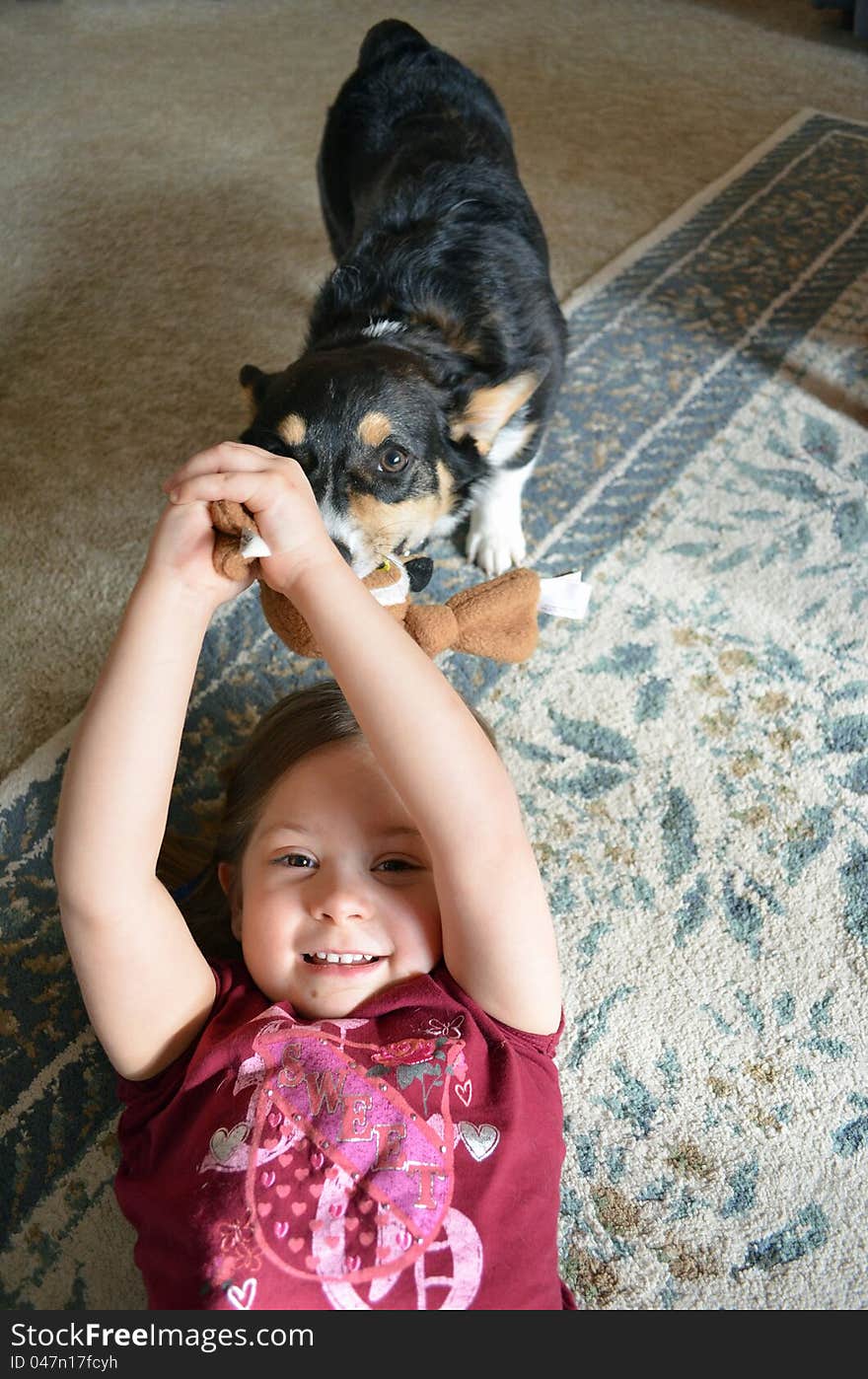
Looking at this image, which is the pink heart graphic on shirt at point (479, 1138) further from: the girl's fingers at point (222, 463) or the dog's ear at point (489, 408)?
the dog's ear at point (489, 408)

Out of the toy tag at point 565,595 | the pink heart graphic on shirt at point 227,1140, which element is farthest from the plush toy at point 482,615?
the pink heart graphic on shirt at point 227,1140

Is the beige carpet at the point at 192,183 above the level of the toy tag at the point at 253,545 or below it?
below

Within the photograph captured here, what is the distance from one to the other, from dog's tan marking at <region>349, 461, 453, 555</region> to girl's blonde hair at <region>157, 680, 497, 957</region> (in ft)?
0.93

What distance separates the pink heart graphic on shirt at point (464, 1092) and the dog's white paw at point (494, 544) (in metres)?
1.02

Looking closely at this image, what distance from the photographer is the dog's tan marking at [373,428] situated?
5.00 ft

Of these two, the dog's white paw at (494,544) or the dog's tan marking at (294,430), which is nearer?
the dog's tan marking at (294,430)

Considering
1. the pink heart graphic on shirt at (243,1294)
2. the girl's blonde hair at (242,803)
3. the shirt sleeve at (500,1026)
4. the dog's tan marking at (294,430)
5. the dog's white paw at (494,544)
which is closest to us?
the pink heart graphic on shirt at (243,1294)

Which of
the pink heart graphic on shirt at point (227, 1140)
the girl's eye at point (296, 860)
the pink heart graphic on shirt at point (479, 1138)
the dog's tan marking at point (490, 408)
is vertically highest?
the dog's tan marking at point (490, 408)

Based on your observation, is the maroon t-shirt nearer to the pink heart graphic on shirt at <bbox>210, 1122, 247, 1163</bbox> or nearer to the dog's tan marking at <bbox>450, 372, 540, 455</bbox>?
the pink heart graphic on shirt at <bbox>210, 1122, 247, 1163</bbox>

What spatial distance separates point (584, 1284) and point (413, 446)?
1108mm

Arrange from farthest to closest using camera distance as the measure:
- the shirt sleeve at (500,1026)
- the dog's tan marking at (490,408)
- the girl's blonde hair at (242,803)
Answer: the dog's tan marking at (490,408), the girl's blonde hair at (242,803), the shirt sleeve at (500,1026)

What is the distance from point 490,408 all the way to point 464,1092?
1.05 m

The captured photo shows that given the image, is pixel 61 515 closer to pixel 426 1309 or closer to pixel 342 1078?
pixel 342 1078

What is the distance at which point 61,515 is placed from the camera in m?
1.98
